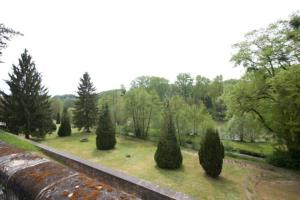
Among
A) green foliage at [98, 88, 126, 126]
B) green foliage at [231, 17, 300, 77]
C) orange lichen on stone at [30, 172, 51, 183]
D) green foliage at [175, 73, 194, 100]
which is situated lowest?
orange lichen on stone at [30, 172, 51, 183]

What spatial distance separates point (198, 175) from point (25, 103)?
1707cm

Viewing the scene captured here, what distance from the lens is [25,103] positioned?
1833cm

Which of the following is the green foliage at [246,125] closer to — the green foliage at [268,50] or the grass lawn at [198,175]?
the grass lawn at [198,175]

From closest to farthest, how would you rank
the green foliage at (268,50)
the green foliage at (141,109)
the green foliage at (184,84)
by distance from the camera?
the green foliage at (268,50)
the green foliage at (141,109)
the green foliage at (184,84)

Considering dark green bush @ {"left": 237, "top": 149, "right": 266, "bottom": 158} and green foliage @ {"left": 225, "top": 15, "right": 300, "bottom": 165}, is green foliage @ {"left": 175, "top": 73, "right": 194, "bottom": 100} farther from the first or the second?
green foliage @ {"left": 225, "top": 15, "right": 300, "bottom": 165}

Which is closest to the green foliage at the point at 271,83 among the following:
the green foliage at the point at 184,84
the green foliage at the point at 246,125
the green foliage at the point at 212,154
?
the green foliage at the point at 246,125

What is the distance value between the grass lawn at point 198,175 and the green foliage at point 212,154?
0.49 meters

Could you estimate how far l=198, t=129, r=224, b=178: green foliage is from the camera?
10719mm

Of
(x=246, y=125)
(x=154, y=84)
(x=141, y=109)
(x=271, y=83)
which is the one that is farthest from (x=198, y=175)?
(x=154, y=84)

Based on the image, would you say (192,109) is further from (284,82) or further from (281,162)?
(284,82)

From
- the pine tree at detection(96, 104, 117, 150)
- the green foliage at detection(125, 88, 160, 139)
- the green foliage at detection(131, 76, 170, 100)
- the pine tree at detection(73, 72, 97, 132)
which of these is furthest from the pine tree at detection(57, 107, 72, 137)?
the green foliage at detection(131, 76, 170, 100)

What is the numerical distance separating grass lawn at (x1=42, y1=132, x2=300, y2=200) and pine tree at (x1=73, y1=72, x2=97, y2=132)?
26.9 ft

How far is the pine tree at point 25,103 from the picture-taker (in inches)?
711

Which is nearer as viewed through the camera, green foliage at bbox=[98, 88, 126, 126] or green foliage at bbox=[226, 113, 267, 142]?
green foliage at bbox=[226, 113, 267, 142]
